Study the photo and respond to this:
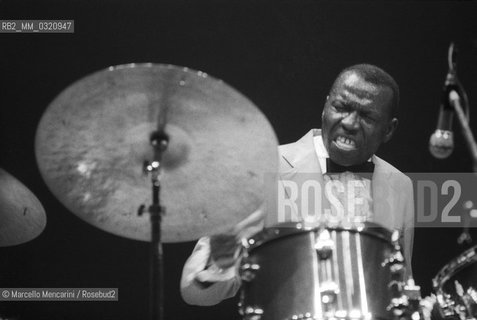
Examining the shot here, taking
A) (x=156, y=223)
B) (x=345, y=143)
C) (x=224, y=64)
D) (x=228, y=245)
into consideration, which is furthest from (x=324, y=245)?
(x=224, y=64)

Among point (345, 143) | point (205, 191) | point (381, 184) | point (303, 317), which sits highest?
point (345, 143)

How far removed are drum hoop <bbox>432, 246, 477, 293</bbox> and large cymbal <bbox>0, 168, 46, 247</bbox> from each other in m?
1.33

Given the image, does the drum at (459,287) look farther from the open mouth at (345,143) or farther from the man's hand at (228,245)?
the open mouth at (345,143)

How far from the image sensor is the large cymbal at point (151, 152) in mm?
2668

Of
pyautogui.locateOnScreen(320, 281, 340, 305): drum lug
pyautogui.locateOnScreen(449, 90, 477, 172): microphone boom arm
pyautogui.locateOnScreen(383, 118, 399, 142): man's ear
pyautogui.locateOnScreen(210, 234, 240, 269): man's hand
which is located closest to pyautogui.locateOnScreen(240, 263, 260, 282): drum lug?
pyautogui.locateOnScreen(210, 234, 240, 269): man's hand

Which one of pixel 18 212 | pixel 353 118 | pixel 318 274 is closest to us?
pixel 318 274

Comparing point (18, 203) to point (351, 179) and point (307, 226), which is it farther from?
point (351, 179)

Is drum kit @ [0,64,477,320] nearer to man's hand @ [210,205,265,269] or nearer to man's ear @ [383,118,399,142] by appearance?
man's hand @ [210,205,265,269]

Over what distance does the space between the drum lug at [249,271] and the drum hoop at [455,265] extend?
0.59 meters

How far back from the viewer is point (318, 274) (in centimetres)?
282

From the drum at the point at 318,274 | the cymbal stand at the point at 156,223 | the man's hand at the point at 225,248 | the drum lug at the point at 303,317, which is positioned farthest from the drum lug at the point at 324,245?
the cymbal stand at the point at 156,223

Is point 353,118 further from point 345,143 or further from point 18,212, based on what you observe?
point 18,212

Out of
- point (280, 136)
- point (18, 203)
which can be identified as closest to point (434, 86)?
point (280, 136)

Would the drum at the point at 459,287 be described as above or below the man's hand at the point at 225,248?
below
